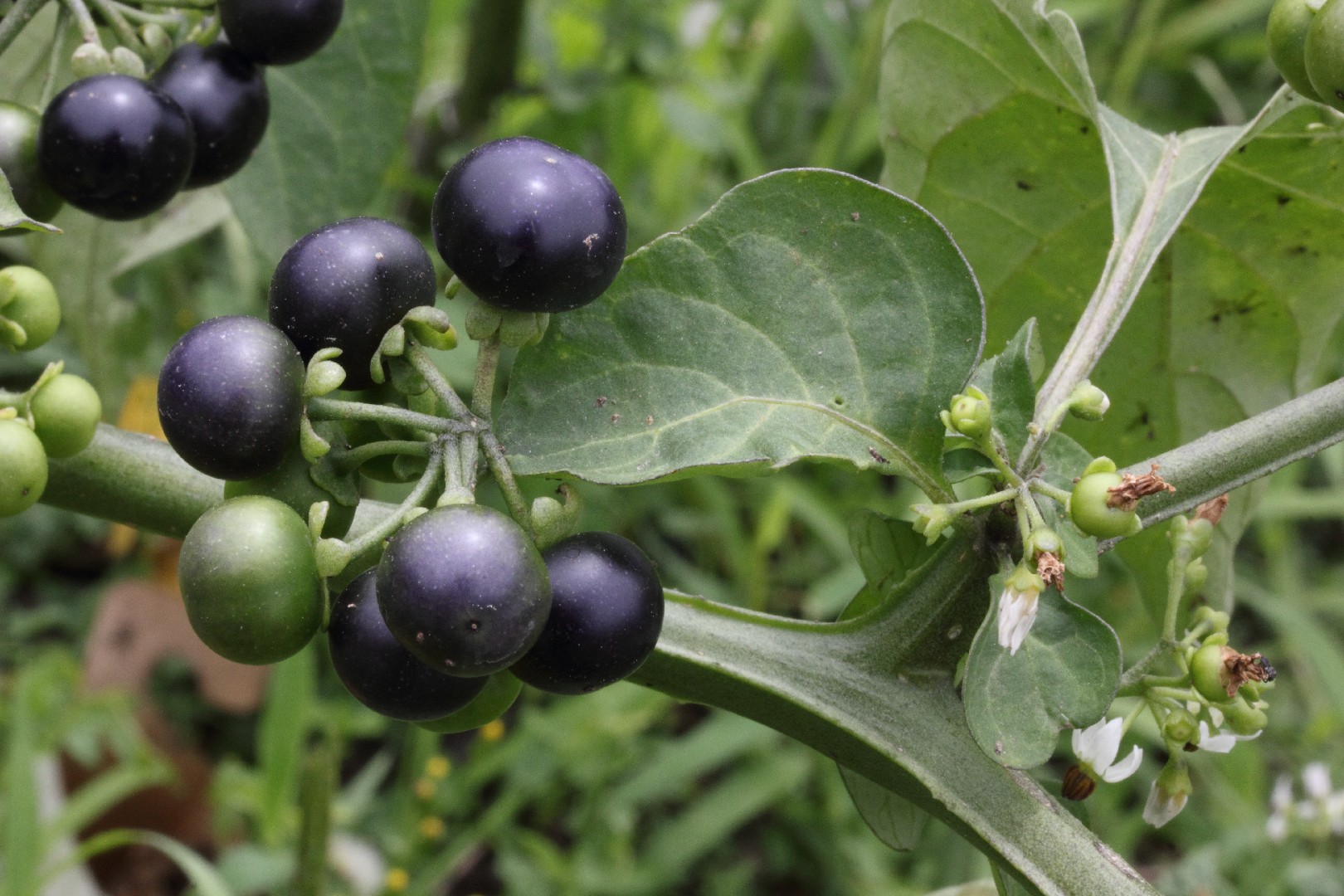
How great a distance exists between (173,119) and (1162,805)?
2.44 ft

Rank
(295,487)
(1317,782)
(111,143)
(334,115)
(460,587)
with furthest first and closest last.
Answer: (1317,782) < (334,115) < (111,143) < (295,487) < (460,587)

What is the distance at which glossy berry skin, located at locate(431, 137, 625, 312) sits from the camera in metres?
0.62

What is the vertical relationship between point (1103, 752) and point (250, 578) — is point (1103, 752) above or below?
below

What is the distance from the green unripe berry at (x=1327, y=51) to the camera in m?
0.71

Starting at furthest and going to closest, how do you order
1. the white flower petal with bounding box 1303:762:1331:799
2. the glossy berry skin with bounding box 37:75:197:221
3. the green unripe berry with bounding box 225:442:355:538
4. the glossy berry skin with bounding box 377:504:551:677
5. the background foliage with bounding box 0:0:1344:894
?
the white flower petal with bounding box 1303:762:1331:799 < the background foliage with bounding box 0:0:1344:894 < the glossy berry skin with bounding box 37:75:197:221 < the green unripe berry with bounding box 225:442:355:538 < the glossy berry skin with bounding box 377:504:551:677

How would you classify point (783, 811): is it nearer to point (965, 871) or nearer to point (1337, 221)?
point (965, 871)

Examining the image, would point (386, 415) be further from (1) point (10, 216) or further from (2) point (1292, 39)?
(2) point (1292, 39)

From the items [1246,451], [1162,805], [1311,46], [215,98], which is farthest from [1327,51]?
[215,98]

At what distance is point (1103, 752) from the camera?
797mm

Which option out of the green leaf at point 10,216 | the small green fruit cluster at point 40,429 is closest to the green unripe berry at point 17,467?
the small green fruit cluster at point 40,429

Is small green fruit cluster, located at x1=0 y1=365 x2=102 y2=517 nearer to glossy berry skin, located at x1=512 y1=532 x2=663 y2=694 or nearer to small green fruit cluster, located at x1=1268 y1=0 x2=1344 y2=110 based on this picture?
glossy berry skin, located at x1=512 y1=532 x2=663 y2=694

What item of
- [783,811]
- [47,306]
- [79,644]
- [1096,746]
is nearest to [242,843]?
[79,644]

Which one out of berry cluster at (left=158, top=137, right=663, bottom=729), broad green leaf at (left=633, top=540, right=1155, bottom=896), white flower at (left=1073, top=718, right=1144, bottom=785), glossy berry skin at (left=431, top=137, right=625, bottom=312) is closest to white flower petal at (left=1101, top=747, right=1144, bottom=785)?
white flower at (left=1073, top=718, right=1144, bottom=785)

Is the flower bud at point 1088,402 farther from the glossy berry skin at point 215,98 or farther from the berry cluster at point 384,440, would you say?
the glossy berry skin at point 215,98
